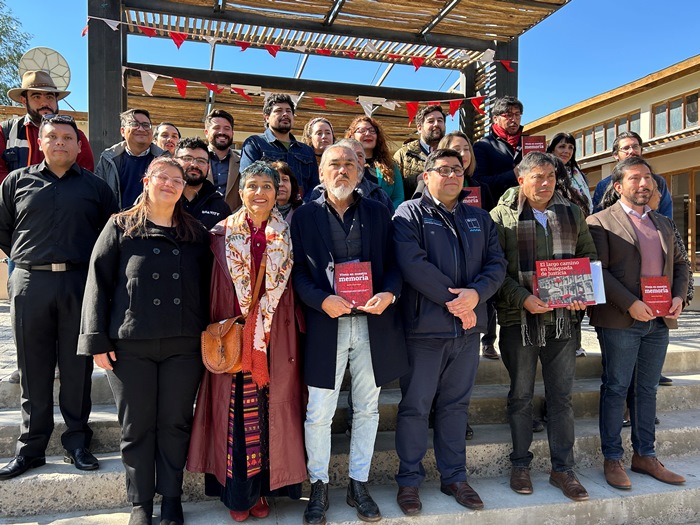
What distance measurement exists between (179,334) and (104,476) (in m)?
1.15

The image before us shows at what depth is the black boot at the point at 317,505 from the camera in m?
2.90

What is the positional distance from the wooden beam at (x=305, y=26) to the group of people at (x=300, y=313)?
2.17 metres

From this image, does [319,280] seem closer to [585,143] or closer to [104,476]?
[104,476]

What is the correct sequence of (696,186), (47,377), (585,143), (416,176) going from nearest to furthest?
(47,377)
(416,176)
(696,186)
(585,143)

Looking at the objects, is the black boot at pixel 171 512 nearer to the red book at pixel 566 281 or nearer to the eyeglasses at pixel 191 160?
the eyeglasses at pixel 191 160

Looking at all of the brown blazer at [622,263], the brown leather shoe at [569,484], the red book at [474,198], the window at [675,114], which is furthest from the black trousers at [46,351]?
the window at [675,114]

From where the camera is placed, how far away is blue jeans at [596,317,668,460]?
355 centimetres

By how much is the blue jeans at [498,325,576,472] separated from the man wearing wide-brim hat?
11.2 ft

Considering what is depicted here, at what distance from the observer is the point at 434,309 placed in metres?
3.10

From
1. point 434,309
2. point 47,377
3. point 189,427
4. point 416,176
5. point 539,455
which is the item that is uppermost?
point 416,176

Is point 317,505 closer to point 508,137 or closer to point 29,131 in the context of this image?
point 29,131

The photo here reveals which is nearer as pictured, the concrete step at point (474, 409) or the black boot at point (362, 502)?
the black boot at point (362, 502)

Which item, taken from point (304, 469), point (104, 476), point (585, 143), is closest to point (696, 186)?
point (585, 143)

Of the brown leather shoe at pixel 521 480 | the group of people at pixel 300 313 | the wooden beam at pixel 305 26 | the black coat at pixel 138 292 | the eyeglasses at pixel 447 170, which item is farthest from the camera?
the wooden beam at pixel 305 26
